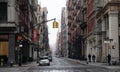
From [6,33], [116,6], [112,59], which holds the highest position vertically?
[116,6]

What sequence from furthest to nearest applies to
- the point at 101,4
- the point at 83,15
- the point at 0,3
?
the point at 83,15
the point at 101,4
the point at 0,3

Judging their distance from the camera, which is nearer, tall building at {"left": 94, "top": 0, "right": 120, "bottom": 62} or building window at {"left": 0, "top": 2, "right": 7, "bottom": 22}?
building window at {"left": 0, "top": 2, "right": 7, "bottom": 22}

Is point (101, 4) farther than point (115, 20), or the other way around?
point (101, 4)

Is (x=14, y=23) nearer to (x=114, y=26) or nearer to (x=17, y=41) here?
(x=17, y=41)

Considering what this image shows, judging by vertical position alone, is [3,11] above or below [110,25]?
above

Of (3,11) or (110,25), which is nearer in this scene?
(3,11)

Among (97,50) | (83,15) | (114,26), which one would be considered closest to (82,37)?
(83,15)

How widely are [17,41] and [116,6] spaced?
1824 centimetres

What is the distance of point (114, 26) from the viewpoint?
211 ft

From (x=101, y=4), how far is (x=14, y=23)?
71.2 feet

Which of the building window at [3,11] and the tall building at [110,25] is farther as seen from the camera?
the tall building at [110,25]

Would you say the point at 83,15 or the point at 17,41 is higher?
the point at 83,15

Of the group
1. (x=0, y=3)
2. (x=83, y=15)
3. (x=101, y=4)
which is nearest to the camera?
(x=0, y=3)

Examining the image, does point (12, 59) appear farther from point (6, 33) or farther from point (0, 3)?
point (0, 3)
